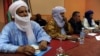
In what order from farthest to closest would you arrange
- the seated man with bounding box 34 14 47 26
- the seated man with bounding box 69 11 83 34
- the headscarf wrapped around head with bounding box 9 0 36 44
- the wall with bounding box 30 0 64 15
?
the wall with bounding box 30 0 64 15 < the seated man with bounding box 34 14 47 26 < the seated man with bounding box 69 11 83 34 < the headscarf wrapped around head with bounding box 9 0 36 44

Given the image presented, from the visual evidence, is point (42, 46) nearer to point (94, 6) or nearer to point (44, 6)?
point (44, 6)

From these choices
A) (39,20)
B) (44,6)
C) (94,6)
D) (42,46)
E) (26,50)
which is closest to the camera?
(26,50)

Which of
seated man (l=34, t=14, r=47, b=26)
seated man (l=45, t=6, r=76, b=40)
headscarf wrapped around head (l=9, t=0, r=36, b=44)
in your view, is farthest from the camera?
seated man (l=34, t=14, r=47, b=26)

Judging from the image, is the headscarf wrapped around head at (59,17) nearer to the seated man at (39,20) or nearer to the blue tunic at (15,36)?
the blue tunic at (15,36)

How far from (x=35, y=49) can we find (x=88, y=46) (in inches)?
30.6

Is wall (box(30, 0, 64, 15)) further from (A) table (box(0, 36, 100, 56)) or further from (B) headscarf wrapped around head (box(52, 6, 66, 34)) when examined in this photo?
(A) table (box(0, 36, 100, 56))

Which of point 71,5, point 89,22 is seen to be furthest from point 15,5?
point 71,5

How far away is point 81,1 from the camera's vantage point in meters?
6.23

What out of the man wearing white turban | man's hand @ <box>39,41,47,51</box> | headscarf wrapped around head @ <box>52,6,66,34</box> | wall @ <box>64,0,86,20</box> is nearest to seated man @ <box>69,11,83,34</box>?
headscarf wrapped around head @ <box>52,6,66,34</box>

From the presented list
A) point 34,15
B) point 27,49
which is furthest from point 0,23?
point 27,49

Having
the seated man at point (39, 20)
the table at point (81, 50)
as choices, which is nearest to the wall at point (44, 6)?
the seated man at point (39, 20)

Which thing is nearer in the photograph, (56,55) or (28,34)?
(56,55)

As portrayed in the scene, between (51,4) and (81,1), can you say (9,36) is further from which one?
(81,1)

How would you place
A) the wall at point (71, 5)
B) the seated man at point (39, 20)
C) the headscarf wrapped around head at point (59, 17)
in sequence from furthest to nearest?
the wall at point (71, 5)
the seated man at point (39, 20)
the headscarf wrapped around head at point (59, 17)
